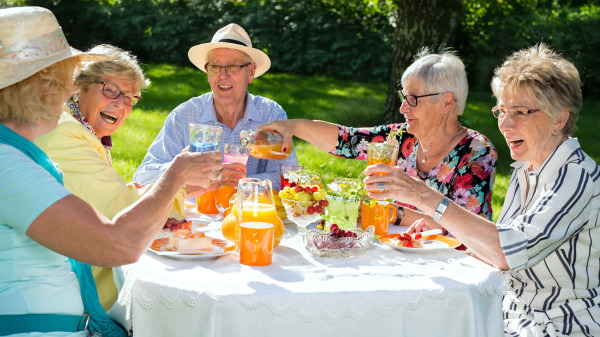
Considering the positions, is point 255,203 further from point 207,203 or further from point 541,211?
point 541,211

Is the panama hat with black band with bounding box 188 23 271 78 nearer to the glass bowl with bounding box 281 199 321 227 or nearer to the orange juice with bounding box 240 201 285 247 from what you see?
the glass bowl with bounding box 281 199 321 227

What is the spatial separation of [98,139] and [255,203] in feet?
3.34

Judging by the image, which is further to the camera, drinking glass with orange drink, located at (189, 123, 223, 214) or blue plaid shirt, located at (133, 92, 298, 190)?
blue plaid shirt, located at (133, 92, 298, 190)

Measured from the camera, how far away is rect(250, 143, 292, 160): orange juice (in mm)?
3545

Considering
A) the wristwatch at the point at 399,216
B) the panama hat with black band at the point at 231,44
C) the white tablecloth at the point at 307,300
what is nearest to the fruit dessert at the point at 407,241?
the white tablecloth at the point at 307,300

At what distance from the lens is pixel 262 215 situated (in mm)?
2598

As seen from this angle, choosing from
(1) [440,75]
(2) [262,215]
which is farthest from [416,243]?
(1) [440,75]

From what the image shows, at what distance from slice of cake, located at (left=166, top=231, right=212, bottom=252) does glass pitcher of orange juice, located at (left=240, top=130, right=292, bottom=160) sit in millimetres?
990

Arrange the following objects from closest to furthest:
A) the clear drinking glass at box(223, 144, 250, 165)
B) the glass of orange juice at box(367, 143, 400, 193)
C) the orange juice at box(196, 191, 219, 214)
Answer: the glass of orange juice at box(367, 143, 400, 193), the clear drinking glass at box(223, 144, 250, 165), the orange juice at box(196, 191, 219, 214)

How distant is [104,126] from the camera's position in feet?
11.8

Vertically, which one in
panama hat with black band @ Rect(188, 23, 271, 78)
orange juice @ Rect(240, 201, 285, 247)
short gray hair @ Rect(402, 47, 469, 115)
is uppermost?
panama hat with black band @ Rect(188, 23, 271, 78)

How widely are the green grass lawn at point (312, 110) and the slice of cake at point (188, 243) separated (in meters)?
4.90

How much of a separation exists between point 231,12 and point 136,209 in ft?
57.4

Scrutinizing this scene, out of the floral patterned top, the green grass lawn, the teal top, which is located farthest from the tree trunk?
the teal top
